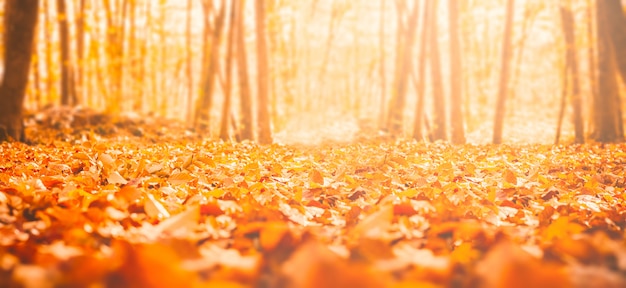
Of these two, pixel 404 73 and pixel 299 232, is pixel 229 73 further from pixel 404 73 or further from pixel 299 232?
pixel 299 232

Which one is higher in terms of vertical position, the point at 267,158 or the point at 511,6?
the point at 511,6

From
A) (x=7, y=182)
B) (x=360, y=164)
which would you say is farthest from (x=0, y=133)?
(x=360, y=164)

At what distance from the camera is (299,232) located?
164 centimetres

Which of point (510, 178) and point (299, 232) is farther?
point (510, 178)

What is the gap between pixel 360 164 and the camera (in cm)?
489

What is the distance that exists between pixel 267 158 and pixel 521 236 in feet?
13.8

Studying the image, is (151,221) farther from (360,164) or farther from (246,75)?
(246,75)

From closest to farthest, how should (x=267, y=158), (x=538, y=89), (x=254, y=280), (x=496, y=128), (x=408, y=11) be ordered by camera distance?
(x=254, y=280), (x=267, y=158), (x=496, y=128), (x=408, y=11), (x=538, y=89)

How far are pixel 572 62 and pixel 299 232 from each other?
16.4 m

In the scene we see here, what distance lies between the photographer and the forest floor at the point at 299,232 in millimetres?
992

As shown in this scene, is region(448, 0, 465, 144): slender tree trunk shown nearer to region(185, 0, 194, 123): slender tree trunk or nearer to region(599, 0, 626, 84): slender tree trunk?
region(599, 0, 626, 84): slender tree trunk

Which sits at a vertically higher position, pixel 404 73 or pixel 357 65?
pixel 357 65

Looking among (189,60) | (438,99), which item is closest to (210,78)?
(189,60)

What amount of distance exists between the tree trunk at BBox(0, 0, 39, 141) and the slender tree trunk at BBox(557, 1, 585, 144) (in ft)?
45.4
